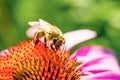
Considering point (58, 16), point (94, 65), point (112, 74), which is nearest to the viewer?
point (112, 74)

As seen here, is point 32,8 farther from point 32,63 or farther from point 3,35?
point 32,63

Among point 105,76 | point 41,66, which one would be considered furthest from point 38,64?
point 105,76

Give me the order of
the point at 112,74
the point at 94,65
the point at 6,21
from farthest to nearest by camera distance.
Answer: the point at 6,21 < the point at 94,65 < the point at 112,74

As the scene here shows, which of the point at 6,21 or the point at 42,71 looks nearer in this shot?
the point at 42,71

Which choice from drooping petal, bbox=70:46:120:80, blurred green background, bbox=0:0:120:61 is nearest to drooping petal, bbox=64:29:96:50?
drooping petal, bbox=70:46:120:80

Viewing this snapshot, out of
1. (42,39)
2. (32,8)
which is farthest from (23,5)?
(42,39)

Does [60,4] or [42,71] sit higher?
[60,4]
